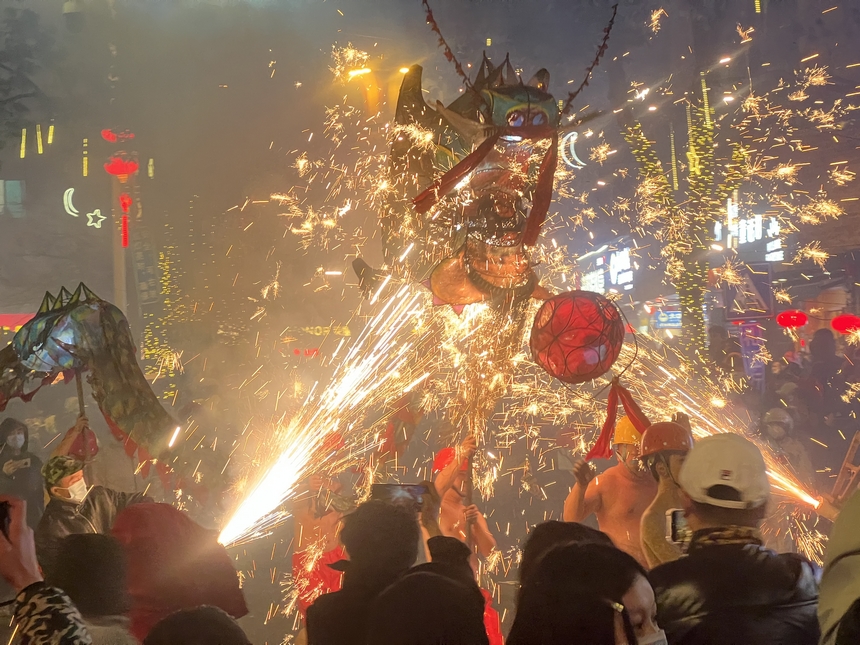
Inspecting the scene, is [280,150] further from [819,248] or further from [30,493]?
[819,248]

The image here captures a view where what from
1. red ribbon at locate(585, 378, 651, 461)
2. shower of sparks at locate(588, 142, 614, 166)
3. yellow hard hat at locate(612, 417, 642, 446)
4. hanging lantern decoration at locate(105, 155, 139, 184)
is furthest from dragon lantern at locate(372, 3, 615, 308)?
hanging lantern decoration at locate(105, 155, 139, 184)

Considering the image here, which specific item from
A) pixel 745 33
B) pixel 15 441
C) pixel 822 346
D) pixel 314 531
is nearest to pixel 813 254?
pixel 745 33

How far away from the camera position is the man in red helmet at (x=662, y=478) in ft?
9.87

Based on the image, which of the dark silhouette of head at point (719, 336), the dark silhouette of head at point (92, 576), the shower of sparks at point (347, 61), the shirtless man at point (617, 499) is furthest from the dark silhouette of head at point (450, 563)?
the shower of sparks at point (347, 61)

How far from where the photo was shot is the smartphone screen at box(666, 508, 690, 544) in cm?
201

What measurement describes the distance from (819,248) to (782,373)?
6969mm

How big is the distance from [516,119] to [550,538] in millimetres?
3020

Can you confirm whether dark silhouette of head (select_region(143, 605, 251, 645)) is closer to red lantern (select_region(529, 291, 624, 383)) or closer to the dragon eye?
red lantern (select_region(529, 291, 624, 383))

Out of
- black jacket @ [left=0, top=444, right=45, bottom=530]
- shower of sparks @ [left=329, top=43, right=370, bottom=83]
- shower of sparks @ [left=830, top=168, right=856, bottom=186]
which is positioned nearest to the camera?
black jacket @ [left=0, top=444, right=45, bottom=530]

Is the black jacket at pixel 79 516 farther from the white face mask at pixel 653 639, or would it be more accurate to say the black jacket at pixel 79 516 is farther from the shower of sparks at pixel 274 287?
the shower of sparks at pixel 274 287

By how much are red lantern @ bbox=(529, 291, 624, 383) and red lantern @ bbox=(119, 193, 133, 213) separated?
962cm

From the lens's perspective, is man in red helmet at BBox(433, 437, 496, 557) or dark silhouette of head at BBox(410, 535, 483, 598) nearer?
dark silhouette of head at BBox(410, 535, 483, 598)

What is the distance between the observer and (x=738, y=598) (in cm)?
173

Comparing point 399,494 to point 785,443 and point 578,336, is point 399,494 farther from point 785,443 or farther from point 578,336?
point 785,443
